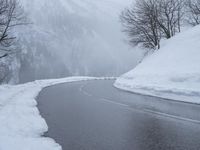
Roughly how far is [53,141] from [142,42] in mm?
28948

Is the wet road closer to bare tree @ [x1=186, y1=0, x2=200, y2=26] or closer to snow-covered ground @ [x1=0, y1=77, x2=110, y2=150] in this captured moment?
snow-covered ground @ [x1=0, y1=77, x2=110, y2=150]

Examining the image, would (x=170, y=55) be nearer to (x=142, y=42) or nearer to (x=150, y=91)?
(x=150, y=91)

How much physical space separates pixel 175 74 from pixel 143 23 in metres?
16.5

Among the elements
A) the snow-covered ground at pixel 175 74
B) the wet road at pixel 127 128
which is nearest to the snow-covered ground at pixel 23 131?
the wet road at pixel 127 128

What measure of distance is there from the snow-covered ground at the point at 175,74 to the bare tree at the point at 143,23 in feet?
18.9

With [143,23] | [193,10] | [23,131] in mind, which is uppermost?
[193,10]

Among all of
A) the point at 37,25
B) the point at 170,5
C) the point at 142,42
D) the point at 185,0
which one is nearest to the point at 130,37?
the point at 142,42

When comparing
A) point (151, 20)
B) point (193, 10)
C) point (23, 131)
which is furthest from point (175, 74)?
point (193, 10)

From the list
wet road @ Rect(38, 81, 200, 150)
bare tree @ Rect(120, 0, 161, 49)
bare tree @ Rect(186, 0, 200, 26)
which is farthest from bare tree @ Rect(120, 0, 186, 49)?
wet road @ Rect(38, 81, 200, 150)

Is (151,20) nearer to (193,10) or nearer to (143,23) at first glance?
(143,23)

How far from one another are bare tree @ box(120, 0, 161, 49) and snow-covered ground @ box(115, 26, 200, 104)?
227 inches

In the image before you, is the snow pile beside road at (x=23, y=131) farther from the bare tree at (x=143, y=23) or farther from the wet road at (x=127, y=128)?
the bare tree at (x=143, y=23)

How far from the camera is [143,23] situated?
32375mm

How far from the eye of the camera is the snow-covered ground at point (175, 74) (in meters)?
14.3
